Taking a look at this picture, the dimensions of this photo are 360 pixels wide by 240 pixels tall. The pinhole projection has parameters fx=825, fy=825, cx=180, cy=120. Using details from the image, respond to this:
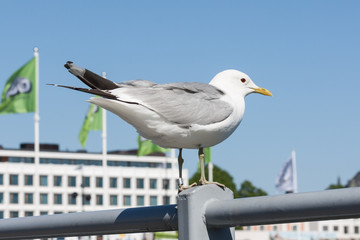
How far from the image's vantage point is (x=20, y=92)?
49.7 metres

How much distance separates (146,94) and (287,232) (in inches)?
5285

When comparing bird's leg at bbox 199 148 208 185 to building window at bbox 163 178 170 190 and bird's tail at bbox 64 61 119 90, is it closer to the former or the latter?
bird's tail at bbox 64 61 119 90

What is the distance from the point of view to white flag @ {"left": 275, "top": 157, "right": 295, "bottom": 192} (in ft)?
229

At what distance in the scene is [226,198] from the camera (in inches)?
117

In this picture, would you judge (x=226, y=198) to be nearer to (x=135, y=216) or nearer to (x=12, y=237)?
(x=135, y=216)

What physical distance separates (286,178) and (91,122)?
59.3ft

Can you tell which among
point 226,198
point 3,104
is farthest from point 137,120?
point 3,104

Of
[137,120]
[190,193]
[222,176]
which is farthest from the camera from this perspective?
[222,176]

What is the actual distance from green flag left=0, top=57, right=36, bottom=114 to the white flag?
26549 millimetres

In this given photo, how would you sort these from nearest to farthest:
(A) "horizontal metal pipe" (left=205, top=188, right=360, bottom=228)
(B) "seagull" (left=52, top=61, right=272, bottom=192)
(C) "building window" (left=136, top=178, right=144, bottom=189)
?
(A) "horizontal metal pipe" (left=205, top=188, right=360, bottom=228)
(B) "seagull" (left=52, top=61, right=272, bottom=192)
(C) "building window" (left=136, top=178, right=144, bottom=189)

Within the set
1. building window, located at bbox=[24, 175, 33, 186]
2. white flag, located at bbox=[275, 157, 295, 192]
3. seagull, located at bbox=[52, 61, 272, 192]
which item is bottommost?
seagull, located at bbox=[52, 61, 272, 192]

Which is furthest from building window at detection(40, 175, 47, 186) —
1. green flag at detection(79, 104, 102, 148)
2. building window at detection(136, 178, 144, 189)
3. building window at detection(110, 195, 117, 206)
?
green flag at detection(79, 104, 102, 148)

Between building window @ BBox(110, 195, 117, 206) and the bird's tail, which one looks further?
building window @ BBox(110, 195, 117, 206)

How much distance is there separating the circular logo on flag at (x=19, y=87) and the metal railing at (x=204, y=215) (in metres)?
46.6
